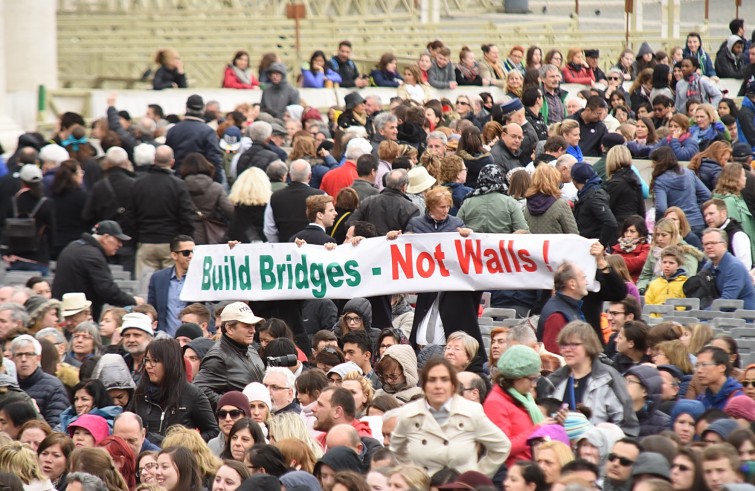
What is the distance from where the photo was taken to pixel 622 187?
1600 cm

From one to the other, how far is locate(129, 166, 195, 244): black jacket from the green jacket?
144 inches

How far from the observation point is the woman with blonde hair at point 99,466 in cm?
941

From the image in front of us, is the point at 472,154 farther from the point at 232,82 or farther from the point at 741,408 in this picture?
the point at 232,82

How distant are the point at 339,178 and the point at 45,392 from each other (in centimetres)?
557

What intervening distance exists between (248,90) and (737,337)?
13.7 meters

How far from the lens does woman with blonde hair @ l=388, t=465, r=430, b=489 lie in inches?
336

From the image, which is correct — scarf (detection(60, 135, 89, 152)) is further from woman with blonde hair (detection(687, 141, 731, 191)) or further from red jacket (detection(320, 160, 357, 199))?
woman with blonde hair (detection(687, 141, 731, 191))

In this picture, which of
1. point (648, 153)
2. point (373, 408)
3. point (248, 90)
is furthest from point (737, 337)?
point (248, 90)

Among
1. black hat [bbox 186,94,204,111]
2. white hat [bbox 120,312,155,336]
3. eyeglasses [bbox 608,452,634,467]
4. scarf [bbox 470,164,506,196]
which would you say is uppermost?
black hat [bbox 186,94,204,111]

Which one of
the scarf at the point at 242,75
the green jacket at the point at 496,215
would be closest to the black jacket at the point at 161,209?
the green jacket at the point at 496,215

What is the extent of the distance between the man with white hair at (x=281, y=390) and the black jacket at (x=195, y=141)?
8405 mm

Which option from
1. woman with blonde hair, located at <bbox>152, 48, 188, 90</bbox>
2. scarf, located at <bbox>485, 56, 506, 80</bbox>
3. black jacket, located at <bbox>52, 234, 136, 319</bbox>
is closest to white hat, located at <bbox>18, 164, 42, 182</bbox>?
black jacket, located at <bbox>52, 234, 136, 319</bbox>

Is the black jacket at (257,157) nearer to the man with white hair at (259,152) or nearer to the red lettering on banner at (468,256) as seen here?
the man with white hair at (259,152)

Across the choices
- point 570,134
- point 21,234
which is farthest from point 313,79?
point 21,234
